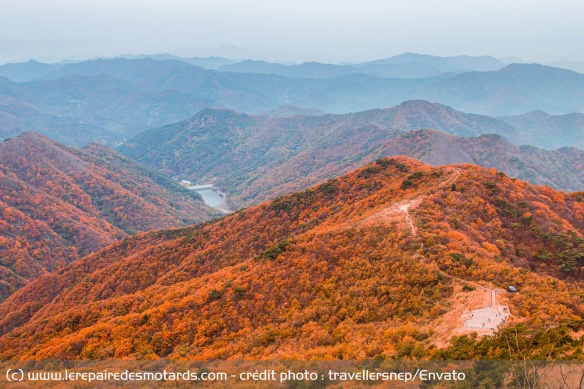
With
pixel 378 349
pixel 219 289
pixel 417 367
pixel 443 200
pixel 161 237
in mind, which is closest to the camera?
pixel 417 367

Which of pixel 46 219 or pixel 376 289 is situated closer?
pixel 376 289

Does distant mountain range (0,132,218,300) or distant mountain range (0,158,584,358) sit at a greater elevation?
distant mountain range (0,158,584,358)

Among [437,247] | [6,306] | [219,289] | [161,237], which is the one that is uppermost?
[437,247]

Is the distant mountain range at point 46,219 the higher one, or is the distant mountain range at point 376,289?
the distant mountain range at point 376,289

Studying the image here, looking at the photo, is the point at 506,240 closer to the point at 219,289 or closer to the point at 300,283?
the point at 300,283

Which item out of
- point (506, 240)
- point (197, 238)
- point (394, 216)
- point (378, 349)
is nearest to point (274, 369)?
point (378, 349)

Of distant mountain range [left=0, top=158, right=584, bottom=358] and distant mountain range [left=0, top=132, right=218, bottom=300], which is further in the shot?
distant mountain range [left=0, top=132, right=218, bottom=300]

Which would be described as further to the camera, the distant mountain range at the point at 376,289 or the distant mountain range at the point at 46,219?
the distant mountain range at the point at 46,219

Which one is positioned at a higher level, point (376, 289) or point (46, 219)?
point (376, 289)
